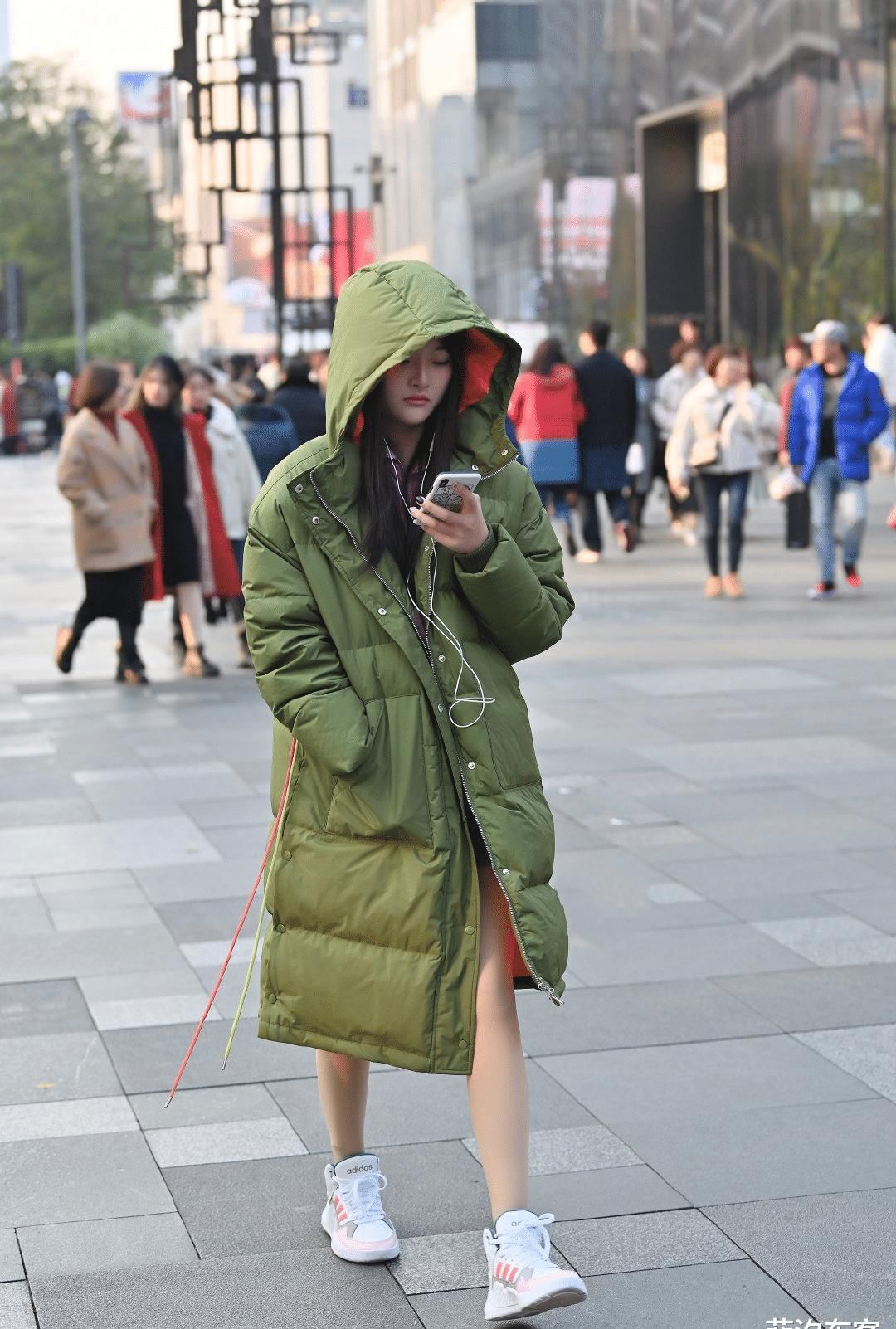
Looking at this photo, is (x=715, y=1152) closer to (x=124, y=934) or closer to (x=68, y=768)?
(x=124, y=934)

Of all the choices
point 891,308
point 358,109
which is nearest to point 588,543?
point 891,308

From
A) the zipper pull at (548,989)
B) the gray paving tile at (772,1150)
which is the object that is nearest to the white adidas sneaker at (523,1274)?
the zipper pull at (548,989)

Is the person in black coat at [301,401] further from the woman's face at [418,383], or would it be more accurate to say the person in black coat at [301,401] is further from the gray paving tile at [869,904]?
the woman's face at [418,383]

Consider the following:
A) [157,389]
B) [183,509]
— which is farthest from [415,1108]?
[157,389]

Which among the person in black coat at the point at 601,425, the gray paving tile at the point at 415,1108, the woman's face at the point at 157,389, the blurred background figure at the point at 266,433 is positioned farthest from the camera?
the person in black coat at the point at 601,425

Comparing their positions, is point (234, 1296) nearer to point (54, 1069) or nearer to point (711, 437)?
point (54, 1069)

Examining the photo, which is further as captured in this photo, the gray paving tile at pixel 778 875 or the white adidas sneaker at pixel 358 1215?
the gray paving tile at pixel 778 875

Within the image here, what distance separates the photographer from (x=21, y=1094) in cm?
457

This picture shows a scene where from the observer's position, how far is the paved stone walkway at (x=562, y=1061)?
3.60 m

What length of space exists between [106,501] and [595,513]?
6617 millimetres

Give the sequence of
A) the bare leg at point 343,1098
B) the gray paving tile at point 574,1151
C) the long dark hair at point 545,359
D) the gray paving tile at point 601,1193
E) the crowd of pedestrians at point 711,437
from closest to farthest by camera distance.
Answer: the bare leg at point 343,1098 → the gray paving tile at point 601,1193 → the gray paving tile at point 574,1151 → the crowd of pedestrians at point 711,437 → the long dark hair at point 545,359

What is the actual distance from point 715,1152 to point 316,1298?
3.22 feet

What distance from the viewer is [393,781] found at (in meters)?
3.46

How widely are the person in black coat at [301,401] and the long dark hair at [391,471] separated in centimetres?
917
